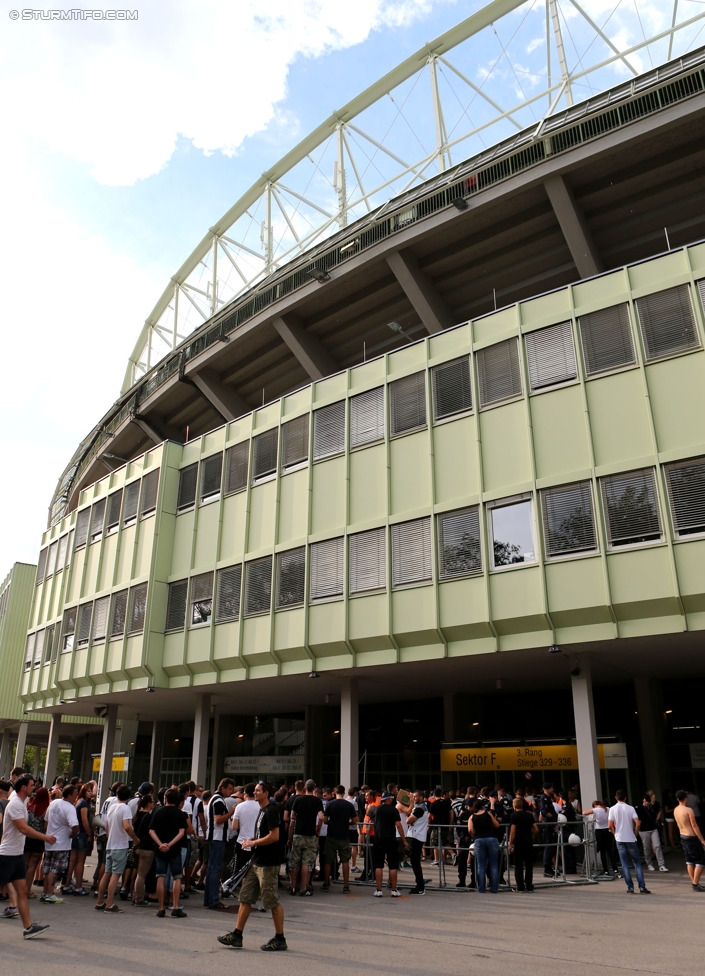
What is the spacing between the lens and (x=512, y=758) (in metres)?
21.2

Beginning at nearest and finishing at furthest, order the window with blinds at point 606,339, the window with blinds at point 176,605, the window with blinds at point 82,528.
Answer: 1. the window with blinds at point 606,339
2. the window with blinds at point 176,605
3. the window with blinds at point 82,528

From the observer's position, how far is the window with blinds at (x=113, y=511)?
30.1m

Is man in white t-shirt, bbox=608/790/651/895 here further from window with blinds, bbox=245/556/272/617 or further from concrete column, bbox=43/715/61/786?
concrete column, bbox=43/715/61/786

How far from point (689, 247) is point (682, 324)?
179 cm

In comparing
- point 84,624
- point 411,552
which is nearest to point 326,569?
point 411,552

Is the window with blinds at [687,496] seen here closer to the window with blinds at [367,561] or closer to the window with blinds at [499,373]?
the window with blinds at [499,373]

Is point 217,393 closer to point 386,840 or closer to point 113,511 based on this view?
point 113,511

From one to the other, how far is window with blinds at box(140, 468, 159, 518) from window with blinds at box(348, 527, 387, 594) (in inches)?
383

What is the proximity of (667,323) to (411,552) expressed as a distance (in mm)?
8015

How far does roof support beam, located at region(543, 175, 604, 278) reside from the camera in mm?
21672

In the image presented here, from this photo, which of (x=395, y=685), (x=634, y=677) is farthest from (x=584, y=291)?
(x=395, y=685)

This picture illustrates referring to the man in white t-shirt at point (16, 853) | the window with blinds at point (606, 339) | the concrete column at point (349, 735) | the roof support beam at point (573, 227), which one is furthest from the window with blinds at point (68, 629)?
the man in white t-shirt at point (16, 853)

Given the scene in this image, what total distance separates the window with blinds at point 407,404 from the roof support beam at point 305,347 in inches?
290

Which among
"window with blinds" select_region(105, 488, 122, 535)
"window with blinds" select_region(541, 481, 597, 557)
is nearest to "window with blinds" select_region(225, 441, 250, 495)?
"window with blinds" select_region(105, 488, 122, 535)
